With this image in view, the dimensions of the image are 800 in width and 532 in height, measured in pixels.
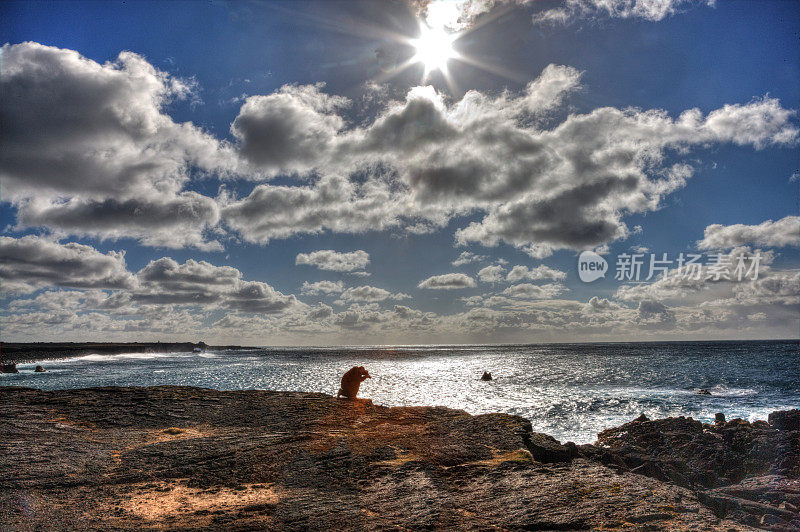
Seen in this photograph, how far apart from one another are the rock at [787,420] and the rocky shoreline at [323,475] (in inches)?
261

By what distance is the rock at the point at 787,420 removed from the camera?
56.5 feet

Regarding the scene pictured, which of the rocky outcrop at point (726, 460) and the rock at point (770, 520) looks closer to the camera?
the rock at point (770, 520)

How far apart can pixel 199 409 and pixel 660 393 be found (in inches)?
1632

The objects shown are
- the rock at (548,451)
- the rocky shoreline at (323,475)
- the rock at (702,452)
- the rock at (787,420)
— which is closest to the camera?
the rocky shoreline at (323,475)

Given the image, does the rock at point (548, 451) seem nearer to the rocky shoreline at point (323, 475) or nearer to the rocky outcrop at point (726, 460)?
the rocky shoreline at point (323, 475)

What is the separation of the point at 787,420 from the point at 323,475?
2152 cm

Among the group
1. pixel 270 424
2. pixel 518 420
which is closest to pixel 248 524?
pixel 270 424

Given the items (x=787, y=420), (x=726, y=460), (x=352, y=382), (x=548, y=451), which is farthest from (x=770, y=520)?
(x=787, y=420)

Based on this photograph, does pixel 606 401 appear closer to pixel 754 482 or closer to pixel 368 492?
pixel 754 482

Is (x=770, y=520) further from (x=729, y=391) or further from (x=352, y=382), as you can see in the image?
(x=729, y=391)

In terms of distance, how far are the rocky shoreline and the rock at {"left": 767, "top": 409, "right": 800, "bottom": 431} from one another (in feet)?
21.7

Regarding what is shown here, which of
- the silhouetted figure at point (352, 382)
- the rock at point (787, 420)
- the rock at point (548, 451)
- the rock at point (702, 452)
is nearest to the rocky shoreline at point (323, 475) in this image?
the rock at point (548, 451)

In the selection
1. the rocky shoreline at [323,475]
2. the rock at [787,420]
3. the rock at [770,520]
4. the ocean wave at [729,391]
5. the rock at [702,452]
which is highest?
the rocky shoreline at [323,475]

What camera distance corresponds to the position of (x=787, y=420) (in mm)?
17750
